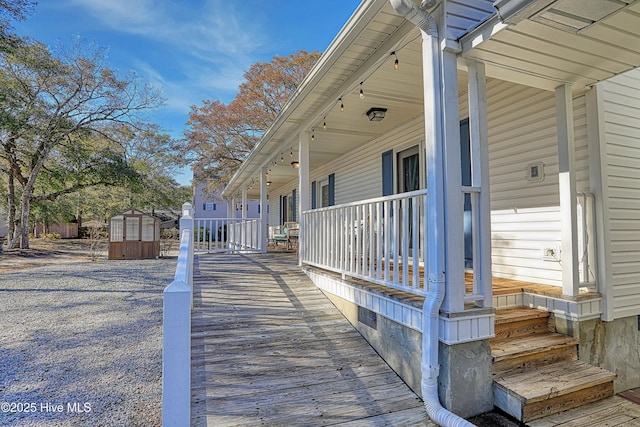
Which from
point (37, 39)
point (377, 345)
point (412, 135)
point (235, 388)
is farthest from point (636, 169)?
point (37, 39)

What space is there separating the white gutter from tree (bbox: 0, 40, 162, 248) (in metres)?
13.8

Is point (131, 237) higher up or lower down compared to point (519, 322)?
higher up

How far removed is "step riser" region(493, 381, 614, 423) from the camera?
92.2 inches

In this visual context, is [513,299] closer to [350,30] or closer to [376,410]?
[376,410]

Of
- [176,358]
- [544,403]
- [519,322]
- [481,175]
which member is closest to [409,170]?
[481,175]

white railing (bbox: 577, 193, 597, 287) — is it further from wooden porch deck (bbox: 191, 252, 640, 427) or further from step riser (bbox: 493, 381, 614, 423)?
step riser (bbox: 493, 381, 614, 423)

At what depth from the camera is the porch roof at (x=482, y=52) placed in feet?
7.27

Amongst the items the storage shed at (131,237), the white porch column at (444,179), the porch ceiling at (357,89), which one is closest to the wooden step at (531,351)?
the white porch column at (444,179)

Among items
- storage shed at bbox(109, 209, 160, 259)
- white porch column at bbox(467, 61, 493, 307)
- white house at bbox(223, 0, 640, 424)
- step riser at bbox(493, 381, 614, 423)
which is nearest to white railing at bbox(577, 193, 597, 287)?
white house at bbox(223, 0, 640, 424)

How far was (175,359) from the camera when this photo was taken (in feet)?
6.52

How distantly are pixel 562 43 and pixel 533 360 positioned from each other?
8.00ft

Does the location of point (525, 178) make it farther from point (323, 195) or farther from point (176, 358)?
point (323, 195)

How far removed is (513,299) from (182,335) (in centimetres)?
301

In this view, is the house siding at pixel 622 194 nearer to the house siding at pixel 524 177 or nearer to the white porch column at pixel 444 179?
the house siding at pixel 524 177
